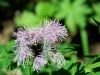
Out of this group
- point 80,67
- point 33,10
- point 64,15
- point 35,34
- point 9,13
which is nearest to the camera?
point 35,34

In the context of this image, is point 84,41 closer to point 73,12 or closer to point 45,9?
point 73,12

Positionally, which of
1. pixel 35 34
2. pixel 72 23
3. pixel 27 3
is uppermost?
pixel 27 3

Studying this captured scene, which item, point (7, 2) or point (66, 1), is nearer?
point (66, 1)

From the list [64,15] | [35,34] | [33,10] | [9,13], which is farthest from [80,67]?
[9,13]

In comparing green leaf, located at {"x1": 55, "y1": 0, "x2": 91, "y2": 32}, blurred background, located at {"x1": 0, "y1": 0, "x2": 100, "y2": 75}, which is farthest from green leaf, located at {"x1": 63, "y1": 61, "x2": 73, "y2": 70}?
green leaf, located at {"x1": 55, "y1": 0, "x2": 91, "y2": 32}

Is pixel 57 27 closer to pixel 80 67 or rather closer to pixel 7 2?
pixel 80 67

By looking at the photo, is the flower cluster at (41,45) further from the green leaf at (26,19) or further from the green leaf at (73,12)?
the green leaf at (26,19)

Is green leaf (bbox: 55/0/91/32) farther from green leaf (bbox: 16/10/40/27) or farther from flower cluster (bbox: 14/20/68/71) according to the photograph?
flower cluster (bbox: 14/20/68/71)

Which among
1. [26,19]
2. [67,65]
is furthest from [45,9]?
[67,65]

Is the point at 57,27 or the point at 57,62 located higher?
the point at 57,27
